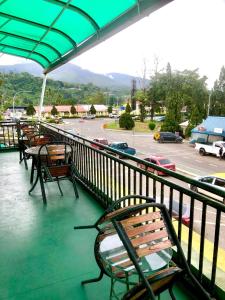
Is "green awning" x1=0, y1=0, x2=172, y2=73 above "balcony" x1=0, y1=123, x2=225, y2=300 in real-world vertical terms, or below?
above

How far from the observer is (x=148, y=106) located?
44.3m

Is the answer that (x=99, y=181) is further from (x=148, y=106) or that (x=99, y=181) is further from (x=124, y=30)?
(x=148, y=106)

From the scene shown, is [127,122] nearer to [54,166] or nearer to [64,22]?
[64,22]

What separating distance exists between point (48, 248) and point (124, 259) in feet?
3.49

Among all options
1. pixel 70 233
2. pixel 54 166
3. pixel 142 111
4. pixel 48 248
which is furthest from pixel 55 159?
pixel 142 111

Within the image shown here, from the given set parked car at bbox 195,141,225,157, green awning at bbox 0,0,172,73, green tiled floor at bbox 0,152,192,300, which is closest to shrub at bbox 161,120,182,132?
parked car at bbox 195,141,225,157

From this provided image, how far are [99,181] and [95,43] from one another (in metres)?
2.30

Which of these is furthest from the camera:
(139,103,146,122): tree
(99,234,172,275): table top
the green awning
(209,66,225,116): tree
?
(139,103,146,122): tree

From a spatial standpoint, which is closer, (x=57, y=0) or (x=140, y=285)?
(x=140, y=285)

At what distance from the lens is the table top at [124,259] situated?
4.29ft

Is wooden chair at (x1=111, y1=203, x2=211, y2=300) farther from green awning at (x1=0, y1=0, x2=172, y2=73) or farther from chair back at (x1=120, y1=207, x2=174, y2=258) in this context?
green awning at (x1=0, y1=0, x2=172, y2=73)

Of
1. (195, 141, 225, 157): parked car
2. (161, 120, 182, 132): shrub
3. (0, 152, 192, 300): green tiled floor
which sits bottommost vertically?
(195, 141, 225, 157): parked car

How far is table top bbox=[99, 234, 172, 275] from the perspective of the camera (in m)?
1.31

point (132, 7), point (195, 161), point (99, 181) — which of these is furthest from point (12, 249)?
point (195, 161)
